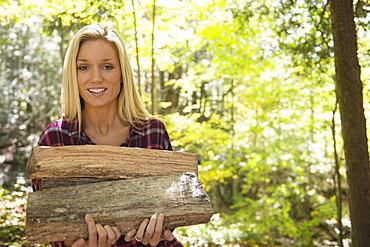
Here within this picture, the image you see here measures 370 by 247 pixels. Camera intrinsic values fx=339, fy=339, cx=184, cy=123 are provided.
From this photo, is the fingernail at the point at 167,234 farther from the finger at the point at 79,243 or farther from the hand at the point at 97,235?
the finger at the point at 79,243

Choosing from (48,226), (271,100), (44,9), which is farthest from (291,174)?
(48,226)

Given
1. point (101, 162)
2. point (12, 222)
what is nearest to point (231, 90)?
point (12, 222)

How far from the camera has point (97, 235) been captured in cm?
157

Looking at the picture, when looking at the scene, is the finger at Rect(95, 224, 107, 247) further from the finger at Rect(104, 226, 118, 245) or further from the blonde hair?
the blonde hair

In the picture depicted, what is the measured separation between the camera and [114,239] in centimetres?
158

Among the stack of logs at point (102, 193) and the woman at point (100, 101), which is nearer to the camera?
the stack of logs at point (102, 193)

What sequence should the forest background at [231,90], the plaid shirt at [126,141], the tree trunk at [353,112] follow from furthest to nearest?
the forest background at [231,90], the tree trunk at [353,112], the plaid shirt at [126,141]

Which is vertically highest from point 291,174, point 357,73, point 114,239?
point 357,73

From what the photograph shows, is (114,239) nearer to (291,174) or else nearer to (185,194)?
(185,194)

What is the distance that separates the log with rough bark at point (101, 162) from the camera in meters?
1.63

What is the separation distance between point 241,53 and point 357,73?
3578 mm

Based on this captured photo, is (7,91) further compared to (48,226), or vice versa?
(7,91)

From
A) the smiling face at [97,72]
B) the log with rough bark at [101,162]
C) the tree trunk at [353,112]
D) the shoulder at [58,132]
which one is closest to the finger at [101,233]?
the log with rough bark at [101,162]

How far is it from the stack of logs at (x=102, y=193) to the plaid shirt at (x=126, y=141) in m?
0.20
